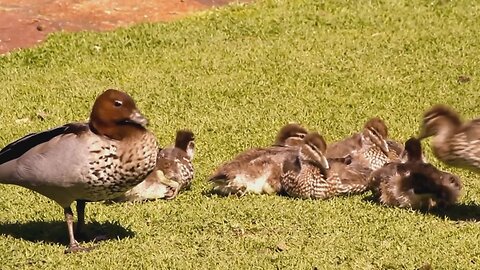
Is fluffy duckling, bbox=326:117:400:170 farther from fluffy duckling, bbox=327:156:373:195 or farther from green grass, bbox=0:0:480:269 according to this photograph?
green grass, bbox=0:0:480:269

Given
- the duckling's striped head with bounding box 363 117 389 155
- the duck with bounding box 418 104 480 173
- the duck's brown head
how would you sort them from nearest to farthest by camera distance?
the duck's brown head, the duck with bounding box 418 104 480 173, the duckling's striped head with bounding box 363 117 389 155

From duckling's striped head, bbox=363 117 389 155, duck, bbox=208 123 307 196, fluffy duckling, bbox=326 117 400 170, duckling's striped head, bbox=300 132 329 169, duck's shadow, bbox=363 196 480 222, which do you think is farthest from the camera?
duckling's striped head, bbox=363 117 389 155

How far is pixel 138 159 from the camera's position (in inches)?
283

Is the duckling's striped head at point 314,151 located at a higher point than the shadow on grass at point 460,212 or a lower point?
higher

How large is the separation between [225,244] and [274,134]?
3.37 metres

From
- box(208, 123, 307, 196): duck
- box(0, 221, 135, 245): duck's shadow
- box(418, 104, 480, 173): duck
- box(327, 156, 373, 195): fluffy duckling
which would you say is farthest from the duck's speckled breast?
box(418, 104, 480, 173): duck

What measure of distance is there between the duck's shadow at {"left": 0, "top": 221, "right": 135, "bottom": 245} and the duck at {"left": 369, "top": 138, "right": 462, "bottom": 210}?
2207 millimetres

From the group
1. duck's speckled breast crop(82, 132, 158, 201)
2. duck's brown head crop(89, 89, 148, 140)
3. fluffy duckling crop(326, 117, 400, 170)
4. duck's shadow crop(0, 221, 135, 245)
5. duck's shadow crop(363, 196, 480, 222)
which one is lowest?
duck's shadow crop(0, 221, 135, 245)

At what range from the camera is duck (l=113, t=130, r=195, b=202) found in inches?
341

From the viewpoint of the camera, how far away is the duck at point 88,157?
711 cm

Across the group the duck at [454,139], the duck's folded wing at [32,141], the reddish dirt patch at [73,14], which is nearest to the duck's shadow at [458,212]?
the duck at [454,139]

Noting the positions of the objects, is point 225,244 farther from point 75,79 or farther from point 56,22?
point 56,22

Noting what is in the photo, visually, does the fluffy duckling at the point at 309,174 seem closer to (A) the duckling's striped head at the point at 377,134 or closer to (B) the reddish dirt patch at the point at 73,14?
(A) the duckling's striped head at the point at 377,134

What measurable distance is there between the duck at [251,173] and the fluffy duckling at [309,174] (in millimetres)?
97
